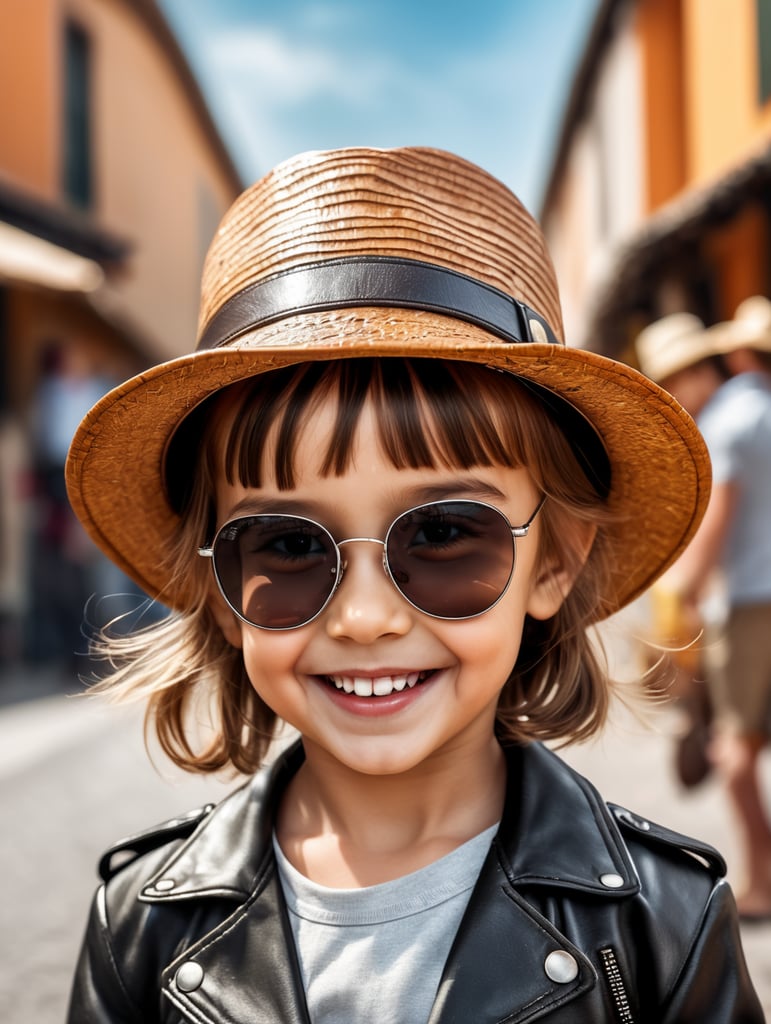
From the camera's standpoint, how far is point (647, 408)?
1571mm

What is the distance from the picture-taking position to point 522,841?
156 cm

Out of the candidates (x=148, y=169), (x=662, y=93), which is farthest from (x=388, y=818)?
(x=148, y=169)

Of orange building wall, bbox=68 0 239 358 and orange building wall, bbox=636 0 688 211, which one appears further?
orange building wall, bbox=68 0 239 358

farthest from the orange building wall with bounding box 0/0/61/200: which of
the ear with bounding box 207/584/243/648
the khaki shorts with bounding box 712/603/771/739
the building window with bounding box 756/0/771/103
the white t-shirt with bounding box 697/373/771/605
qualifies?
the ear with bounding box 207/584/243/648

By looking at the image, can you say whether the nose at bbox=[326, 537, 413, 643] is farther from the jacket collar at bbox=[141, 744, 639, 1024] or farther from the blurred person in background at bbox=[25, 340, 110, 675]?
the blurred person in background at bbox=[25, 340, 110, 675]

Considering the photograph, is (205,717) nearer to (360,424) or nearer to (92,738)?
(360,424)

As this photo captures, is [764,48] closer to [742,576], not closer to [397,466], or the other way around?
[742,576]

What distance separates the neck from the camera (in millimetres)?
1625

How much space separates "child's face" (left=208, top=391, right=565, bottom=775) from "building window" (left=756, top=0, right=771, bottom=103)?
8.31m

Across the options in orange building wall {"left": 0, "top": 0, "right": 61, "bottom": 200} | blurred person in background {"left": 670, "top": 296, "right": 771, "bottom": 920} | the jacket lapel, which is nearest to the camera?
the jacket lapel

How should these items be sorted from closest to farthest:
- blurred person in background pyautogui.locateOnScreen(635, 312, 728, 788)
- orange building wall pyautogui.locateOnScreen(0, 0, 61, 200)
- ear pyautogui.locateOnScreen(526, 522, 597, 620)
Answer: ear pyautogui.locateOnScreen(526, 522, 597, 620) < blurred person in background pyautogui.locateOnScreen(635, 312, 728, 788) < orange building wall pyautogui.locateOnScreen(0, 0, 61, 200)

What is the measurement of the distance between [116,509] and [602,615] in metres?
0.86

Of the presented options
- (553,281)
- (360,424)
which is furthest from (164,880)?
(553,281)

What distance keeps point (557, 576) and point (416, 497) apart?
39 cm
